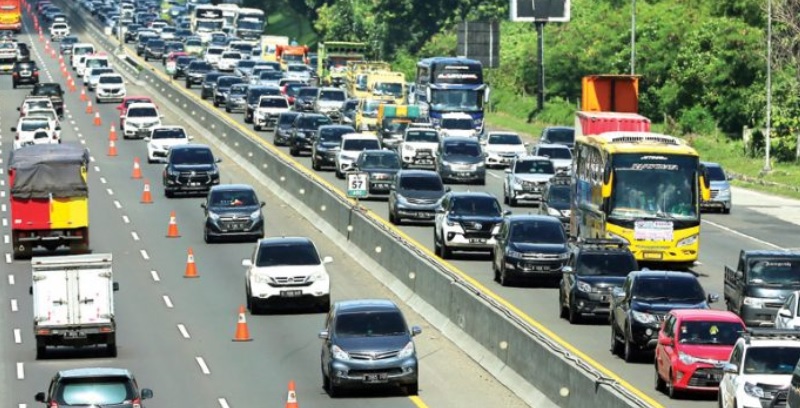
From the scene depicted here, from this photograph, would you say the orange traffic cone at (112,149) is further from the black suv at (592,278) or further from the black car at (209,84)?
the black suv at (592,278)

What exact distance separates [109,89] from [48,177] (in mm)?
50944

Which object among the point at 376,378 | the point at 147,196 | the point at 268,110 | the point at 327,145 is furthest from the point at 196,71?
the point at 376,378

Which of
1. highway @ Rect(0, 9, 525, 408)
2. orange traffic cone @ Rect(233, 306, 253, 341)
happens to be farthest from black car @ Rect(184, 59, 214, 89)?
orange traffic cone @ Rect(233, 306, 253, 341)

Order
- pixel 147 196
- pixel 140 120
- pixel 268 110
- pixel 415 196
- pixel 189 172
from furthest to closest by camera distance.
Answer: pixel 268 110, pixel 140 120, pixel 147 196, pixel 189 172, pixel 415 196

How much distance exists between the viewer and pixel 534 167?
6475 cm

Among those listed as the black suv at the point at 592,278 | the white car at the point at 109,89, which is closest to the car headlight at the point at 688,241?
the black suv at the point at 592,278

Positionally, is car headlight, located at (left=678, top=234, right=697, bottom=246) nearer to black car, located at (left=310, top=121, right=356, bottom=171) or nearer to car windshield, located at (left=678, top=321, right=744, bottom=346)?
car windshield, located at (left=678, top=321, right=744, bottom=346)

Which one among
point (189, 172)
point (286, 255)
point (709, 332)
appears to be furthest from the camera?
point (189, 172)

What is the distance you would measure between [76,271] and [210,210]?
16.8 metres

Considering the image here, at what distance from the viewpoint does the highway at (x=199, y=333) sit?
118 ft

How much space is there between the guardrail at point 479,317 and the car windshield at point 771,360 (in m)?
1.89

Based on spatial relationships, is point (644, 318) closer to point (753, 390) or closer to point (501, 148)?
point (753, 390)

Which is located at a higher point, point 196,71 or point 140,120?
point 196,71

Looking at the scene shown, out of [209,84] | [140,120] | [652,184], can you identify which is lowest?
[140,120]
